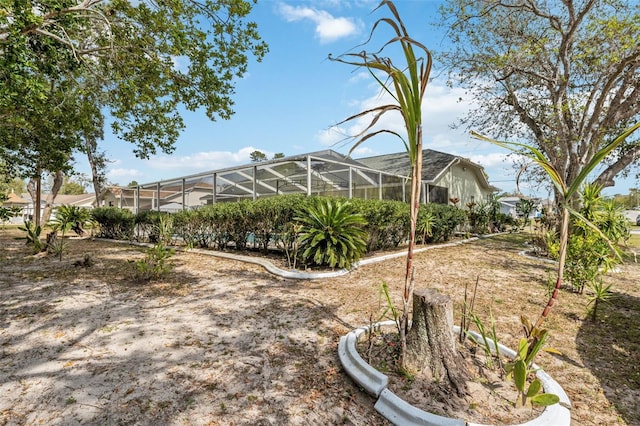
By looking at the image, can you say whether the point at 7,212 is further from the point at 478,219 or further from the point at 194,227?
the point at 478,219

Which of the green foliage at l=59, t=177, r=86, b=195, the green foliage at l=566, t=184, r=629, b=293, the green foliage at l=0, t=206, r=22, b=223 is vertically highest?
the green foliage at l=59, t=177, r=86, b=195

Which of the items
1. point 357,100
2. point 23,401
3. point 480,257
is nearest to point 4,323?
point 23,401

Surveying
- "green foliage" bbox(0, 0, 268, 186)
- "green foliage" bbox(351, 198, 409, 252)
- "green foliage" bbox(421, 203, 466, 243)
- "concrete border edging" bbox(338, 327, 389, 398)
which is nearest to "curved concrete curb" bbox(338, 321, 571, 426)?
"concrete border edging" bbox(338, 327, 389, 398)

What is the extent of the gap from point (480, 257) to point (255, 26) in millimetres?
8897

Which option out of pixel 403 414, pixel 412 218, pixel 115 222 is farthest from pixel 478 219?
pixel 115 222

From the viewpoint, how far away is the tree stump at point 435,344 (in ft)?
7.34

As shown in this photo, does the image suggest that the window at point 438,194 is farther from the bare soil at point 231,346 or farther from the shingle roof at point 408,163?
the bare soil at point 231,346

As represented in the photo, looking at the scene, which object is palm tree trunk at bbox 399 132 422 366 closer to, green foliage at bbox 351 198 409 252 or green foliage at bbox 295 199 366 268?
green foliage at bbox 295 199 366 268

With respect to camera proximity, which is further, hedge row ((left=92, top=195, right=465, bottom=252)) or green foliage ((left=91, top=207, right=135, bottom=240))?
green foliage ((left=91, top=207, right=135, bottom=240))

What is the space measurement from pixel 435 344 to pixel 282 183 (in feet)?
32.3

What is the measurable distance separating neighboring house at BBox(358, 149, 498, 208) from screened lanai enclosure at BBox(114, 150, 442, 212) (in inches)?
46.1

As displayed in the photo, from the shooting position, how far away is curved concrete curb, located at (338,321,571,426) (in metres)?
1.82

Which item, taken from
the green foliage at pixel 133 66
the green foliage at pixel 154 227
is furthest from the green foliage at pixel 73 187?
the green foliage at pixel 133 66

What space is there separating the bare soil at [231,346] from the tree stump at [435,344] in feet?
0.79
